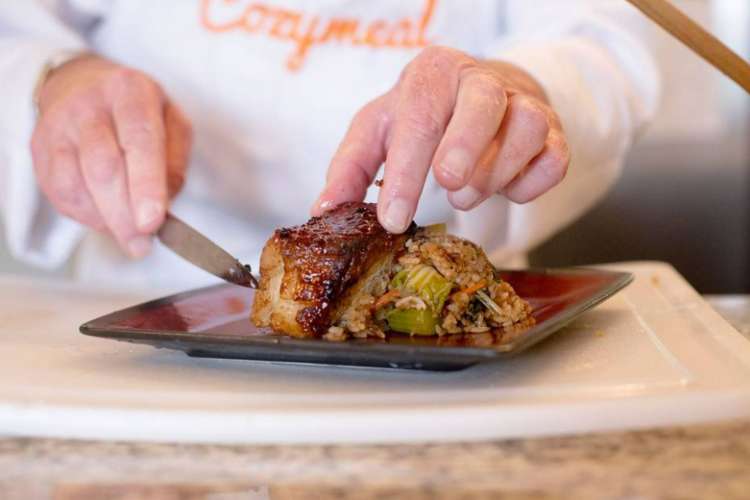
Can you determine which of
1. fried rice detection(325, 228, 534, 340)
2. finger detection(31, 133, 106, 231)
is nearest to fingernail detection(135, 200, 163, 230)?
finger detection(31, 133, 106, 231)

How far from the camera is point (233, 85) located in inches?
61.5

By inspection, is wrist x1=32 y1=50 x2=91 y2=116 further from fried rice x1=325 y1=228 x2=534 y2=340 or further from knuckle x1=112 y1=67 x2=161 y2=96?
Result: fried rice x1=325 y1=228 x2=534 y2=340

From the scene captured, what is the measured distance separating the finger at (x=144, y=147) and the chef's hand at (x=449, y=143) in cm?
21

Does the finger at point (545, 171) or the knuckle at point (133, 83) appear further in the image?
the knuckle at point (133, 83)

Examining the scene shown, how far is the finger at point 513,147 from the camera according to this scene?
95 centimetres

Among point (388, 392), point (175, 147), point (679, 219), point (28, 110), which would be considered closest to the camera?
point (388, 392)

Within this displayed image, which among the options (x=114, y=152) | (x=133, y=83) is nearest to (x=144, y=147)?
(x=114, y=152)

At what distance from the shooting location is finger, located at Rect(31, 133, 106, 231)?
1214 millimetres

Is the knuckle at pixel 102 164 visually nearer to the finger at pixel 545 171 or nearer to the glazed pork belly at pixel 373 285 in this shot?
the glazed pork belly at pixel 373 285

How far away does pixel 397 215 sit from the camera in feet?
2.95

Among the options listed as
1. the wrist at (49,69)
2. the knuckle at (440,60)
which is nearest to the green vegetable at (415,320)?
→ the knuckle at (440,60)

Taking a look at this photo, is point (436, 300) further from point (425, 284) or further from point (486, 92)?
point (486, 92)

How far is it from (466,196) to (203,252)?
353 millimetres

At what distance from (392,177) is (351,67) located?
26.2 inches
